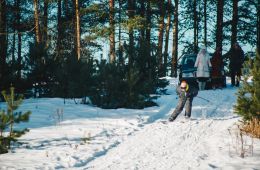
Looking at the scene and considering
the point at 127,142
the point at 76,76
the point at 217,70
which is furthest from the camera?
the point at 217,70

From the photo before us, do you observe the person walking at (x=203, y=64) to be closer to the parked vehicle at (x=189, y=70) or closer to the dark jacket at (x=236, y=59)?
the parked vehicle at (x=189, y=70)

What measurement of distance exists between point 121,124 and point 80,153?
3.32 meters

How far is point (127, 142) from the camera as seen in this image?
8.42 meters

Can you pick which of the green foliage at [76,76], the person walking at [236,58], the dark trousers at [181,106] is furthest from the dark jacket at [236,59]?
the dark trousers at [181,106]

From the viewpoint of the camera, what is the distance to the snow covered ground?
6672 mm

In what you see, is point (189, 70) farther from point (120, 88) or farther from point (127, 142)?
point (127, 142)

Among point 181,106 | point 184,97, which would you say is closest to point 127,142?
point 181,106

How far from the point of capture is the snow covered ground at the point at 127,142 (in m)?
6.67

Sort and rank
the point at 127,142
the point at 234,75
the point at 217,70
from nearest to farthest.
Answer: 1. the point at 127,142
2. the point at 217,70
3. the point at 234,75

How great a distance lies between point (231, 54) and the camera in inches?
786

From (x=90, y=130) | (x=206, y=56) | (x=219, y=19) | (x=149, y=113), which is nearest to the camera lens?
(x=90, y=130)

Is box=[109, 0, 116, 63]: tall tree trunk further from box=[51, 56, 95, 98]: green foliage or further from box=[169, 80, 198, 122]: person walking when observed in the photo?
box=[169, 80, 198, 122]: person walking

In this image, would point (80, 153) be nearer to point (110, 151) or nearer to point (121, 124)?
point (110, 151)

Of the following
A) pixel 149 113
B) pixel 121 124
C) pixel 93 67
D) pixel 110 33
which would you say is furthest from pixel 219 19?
pixel 121 124
